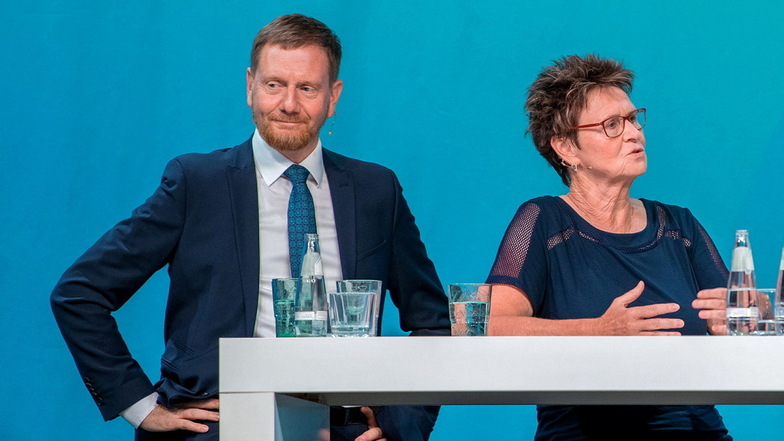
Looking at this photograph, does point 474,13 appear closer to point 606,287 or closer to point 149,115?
A: point 149,115

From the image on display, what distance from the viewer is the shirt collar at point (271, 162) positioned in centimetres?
229

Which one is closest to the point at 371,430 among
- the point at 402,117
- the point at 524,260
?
the point at 524,260

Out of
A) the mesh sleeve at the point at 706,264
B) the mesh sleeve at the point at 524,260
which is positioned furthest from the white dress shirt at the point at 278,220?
the mesh sleeve at the point at 706,264

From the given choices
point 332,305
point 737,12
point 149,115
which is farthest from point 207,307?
point 737,12

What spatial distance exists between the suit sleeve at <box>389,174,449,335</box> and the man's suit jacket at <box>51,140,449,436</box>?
0.05 m

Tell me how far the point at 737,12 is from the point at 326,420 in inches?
84.7

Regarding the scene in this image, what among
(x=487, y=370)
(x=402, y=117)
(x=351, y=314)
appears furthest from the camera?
(x=402, y=117)

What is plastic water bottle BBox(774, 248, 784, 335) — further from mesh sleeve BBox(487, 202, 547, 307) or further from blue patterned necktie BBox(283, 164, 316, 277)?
blue patterned necktie BBox(283, 164, 316, 277)

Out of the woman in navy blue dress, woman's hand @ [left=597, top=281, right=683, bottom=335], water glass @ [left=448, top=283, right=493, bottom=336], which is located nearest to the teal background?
the woman in navy blue dress

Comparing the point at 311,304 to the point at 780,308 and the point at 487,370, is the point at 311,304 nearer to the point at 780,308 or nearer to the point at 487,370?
the point at 487,370

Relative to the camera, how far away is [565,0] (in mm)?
3385

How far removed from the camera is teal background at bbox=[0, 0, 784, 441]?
10.8ft

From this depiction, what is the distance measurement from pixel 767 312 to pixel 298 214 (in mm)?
978

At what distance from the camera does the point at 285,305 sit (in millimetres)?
1677
